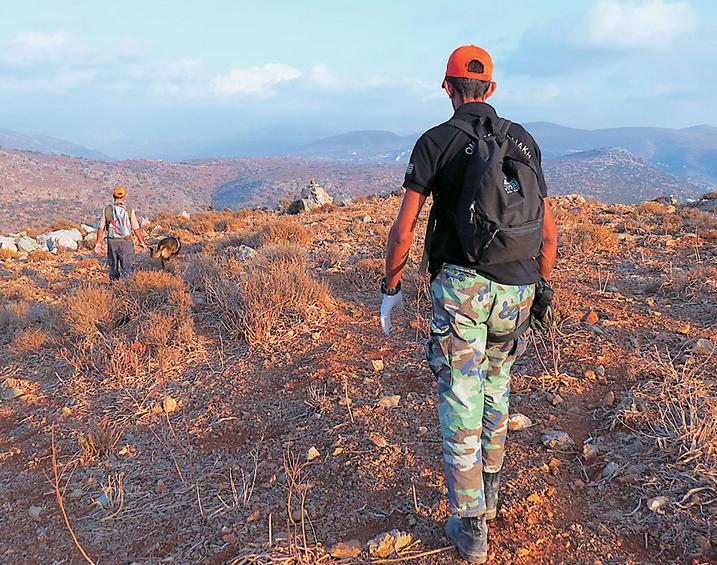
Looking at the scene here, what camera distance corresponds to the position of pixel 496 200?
5.58ft

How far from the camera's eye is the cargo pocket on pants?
1871mm

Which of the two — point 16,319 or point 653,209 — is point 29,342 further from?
point 653,209

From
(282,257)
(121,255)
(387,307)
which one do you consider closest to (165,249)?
(121,255)

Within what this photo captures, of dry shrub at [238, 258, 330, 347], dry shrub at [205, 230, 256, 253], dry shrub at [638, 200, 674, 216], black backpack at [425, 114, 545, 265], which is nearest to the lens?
black backpack at [425, 114, 545, 265]

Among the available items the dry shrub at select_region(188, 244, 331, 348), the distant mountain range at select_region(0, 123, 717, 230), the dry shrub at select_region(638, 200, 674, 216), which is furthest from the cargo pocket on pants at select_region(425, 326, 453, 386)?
the distant mountain range at select_region(0, 123, 717, 230)

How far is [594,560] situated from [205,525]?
6.06 ft

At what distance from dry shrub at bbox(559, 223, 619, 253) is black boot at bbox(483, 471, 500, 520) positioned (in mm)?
5475

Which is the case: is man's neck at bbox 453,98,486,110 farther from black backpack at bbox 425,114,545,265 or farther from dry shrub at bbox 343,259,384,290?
dry shrub at bbox 343,259,384,290

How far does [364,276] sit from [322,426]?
296cm

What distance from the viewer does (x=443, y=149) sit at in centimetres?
176

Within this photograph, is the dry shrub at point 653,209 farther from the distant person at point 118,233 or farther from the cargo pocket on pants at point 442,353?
the cargo pocket on pants at point 442,353

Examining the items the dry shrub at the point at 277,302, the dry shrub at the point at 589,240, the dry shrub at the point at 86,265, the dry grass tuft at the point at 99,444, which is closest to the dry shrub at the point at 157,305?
the dry shrub at the point at 277,302

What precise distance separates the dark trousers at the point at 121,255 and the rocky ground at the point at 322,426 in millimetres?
1304

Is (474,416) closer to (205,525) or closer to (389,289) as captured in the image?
(389,289)
